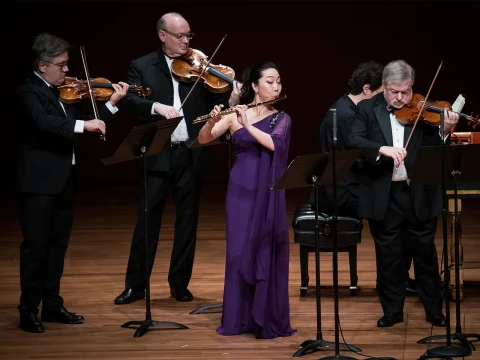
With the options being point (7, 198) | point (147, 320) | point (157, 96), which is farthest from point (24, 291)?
point (7, 198)

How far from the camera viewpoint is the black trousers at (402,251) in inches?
189

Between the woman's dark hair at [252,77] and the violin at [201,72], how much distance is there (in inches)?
→ 15.9

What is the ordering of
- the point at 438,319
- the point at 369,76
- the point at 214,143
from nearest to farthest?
the point at 438,319
the point at 214,143
the point at 369,76

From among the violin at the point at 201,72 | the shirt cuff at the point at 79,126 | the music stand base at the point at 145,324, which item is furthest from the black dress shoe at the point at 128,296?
the violin at the point at 201,72

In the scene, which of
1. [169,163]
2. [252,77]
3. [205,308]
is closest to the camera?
[252,77]

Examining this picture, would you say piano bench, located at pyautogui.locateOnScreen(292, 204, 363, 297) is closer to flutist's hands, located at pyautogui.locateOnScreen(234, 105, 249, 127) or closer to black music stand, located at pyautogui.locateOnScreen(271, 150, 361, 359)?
flutist's hands, located at pyautogui.locateOnScreen(234, 105, 249, 127)

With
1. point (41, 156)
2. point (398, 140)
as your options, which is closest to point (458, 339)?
point (398, 140)

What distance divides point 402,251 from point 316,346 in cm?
81

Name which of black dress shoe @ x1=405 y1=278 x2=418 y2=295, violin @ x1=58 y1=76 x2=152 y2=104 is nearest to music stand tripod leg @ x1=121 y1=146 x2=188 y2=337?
violin @ x1=58 y1=76 x2=152 y2=104

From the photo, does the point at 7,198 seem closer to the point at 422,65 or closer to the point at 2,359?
the point at 422,65

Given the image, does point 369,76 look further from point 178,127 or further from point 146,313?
point 146,313

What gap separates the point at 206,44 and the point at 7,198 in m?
2.89

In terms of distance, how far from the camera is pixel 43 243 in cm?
480

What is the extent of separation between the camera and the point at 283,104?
1063 cm
